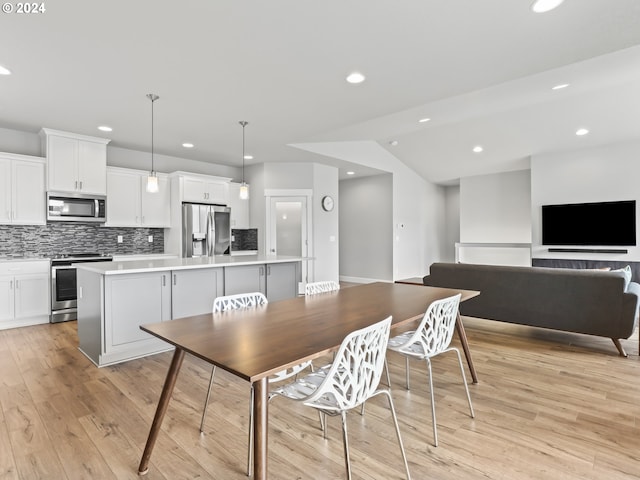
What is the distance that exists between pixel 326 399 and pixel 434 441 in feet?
2.65

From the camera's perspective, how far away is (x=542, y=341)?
3.73 m

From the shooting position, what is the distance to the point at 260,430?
1.21m

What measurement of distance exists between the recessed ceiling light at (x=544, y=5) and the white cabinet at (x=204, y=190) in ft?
16.6

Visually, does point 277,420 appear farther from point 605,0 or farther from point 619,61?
point 619,61

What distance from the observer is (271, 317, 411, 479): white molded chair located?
142cm

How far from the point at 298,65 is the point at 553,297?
3295 mm

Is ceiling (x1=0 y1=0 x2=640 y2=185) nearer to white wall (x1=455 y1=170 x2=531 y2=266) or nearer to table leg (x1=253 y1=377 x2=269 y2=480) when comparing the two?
table leg (x1=253 y1=377 x2=269 y2=480)

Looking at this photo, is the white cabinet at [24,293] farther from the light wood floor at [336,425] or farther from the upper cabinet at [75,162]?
the light wood floor at [336,425]

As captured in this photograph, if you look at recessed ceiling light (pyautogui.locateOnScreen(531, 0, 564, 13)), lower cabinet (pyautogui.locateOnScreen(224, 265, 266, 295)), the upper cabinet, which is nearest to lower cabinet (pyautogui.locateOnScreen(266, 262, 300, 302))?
lower cabinet (pyautogui.locateOnScreen(224, 265, 266, 295))

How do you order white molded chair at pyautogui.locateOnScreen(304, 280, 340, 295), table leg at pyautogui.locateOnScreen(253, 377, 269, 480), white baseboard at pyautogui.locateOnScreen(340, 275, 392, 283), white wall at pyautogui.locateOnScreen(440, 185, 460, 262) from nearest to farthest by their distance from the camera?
table leg at pyautogui.locateOnScreen(253, 377, 269, 480), white molded chair at pyautogui.locateOnScreen(304, 280, 340, 295), white baseboard at pyautogui.locateOnScreen(340, 275, 392, 283), white wall at pyautogui.locateOnScreen(440, 185, 460, 262)

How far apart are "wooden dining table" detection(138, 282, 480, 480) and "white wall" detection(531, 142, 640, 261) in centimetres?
525

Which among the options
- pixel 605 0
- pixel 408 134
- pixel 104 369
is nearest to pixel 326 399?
pixel 104 369

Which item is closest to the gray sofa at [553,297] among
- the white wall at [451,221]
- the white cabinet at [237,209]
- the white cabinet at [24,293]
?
the white cabinet at [237,209]

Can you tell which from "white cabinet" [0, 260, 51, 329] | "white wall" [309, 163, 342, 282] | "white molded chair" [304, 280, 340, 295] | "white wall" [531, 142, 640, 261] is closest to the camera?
"white molded chair" [304, 280, 340, 295]
